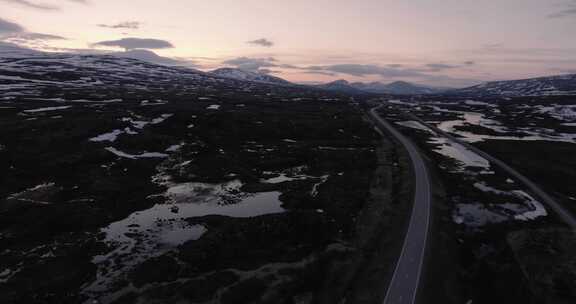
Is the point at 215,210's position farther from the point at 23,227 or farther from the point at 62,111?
the point at 62,111

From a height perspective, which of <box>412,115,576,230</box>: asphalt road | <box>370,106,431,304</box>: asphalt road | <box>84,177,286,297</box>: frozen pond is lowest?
<box>84,177,286,297</box>: frozen pond

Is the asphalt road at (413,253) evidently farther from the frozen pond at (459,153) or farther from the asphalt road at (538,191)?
the frozen pond at (459,153)

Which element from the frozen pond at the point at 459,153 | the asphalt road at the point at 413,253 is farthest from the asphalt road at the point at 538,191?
the asphalt road at the point at 413,253

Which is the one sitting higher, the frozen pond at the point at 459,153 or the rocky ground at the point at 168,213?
the frozen pond at the point at 459,153

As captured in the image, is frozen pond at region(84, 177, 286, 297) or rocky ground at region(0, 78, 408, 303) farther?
frozen pond at region(84, 177, 286, 297)

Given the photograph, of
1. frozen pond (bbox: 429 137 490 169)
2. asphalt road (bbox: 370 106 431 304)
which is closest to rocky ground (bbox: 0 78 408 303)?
asphalt road (bbox: 370 106 431 304)

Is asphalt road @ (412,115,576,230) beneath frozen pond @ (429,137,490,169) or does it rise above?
beneath

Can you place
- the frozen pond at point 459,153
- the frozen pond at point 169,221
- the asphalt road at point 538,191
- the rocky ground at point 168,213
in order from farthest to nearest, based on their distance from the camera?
1. the frozen pond at point 459,153
2. the asphalt road at point 538,191
3. the frozen pond at point 169,221
4. the rocky ground at point 168,213

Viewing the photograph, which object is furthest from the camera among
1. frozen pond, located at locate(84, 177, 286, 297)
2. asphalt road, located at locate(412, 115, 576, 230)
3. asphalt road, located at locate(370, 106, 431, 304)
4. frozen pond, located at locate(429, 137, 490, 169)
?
frozen pond, located at locate(429, 137, 490, 169)

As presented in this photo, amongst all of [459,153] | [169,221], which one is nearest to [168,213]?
[169,221]

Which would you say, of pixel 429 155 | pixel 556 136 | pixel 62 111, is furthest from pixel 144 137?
pixel 556 136

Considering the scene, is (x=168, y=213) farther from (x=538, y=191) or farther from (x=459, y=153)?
(x=459, y=153)

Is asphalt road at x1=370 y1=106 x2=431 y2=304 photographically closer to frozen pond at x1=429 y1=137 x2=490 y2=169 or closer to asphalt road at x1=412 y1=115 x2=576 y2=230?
asphalt road at x1=412 y1=115 x2=576 y2=230
